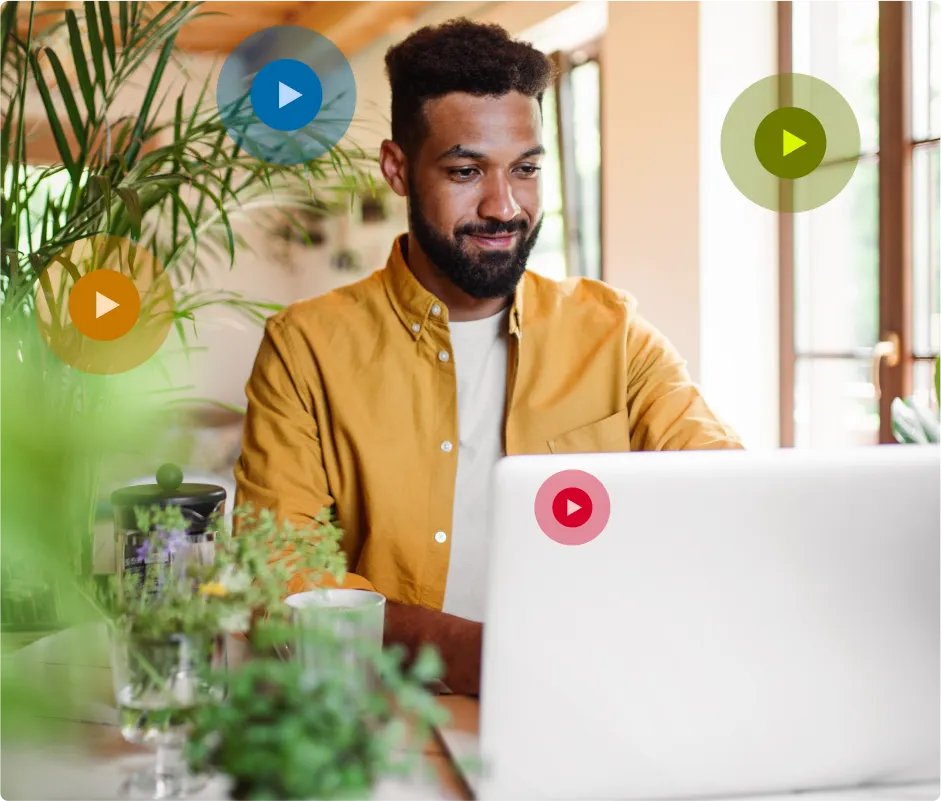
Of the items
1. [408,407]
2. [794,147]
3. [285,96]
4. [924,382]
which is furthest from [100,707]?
[794,147]

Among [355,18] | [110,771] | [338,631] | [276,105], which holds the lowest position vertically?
[110,771]

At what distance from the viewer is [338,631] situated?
0.77 metres

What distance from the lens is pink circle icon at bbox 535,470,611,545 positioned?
25.7 inches

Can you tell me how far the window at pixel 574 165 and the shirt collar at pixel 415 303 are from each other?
2923mm

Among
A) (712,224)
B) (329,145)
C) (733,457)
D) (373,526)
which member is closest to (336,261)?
(712,224)

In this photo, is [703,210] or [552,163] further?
[552,163]

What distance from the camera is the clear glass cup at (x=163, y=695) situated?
65 centimetres

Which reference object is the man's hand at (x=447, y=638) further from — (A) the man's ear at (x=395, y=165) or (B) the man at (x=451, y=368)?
(A) the man's ear at (x=395, y=165)

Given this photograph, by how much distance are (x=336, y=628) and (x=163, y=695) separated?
151 millimetres

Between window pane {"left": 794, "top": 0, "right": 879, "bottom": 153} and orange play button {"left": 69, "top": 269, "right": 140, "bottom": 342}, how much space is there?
2.30 meters

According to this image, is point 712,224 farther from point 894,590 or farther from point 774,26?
point 894,590

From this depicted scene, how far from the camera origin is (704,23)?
312 cm

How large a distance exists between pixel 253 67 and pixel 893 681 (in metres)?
6.36

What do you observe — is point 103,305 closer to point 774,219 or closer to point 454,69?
point 454,69
